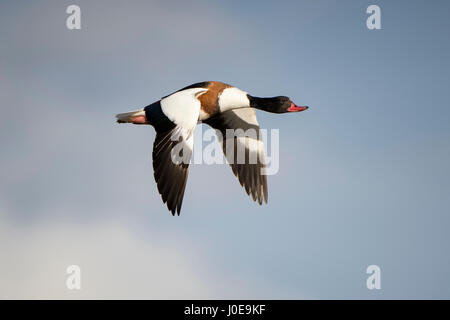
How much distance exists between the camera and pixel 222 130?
35.5 feet

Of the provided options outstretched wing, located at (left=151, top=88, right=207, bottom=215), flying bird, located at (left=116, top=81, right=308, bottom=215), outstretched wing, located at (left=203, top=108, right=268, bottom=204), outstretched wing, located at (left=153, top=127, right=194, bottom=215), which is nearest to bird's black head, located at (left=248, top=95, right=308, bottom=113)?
flying bird, located at (left=116, top=81, right=308, bottom=215)

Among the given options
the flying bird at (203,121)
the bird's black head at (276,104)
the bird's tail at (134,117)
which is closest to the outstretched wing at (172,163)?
the flying bird at (203,121)

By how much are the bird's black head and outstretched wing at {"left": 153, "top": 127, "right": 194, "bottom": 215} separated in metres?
2.16

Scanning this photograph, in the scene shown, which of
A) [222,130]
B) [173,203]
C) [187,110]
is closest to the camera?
[173,203]

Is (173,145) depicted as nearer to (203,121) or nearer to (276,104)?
(203,121)

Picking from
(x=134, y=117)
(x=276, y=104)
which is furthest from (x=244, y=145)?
(x=134, y=117)

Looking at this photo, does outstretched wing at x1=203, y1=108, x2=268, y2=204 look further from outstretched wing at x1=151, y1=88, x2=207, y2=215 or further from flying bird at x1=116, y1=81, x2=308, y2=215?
outstretched wing at x1=151, y1=88, x2=207, y2=215

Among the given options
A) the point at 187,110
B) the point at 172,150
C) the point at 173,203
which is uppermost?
the point at 187,110

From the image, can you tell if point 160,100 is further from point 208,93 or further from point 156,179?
point 156,179

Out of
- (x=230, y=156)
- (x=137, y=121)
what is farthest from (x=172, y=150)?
(x=230, y=156)

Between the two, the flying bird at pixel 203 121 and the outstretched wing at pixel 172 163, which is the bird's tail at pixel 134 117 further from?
the outstretched wing at pixel 172 163

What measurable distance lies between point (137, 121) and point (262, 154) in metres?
2.53

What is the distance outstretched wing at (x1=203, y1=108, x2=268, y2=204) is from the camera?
10484 mm

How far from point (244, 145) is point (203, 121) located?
878mm
